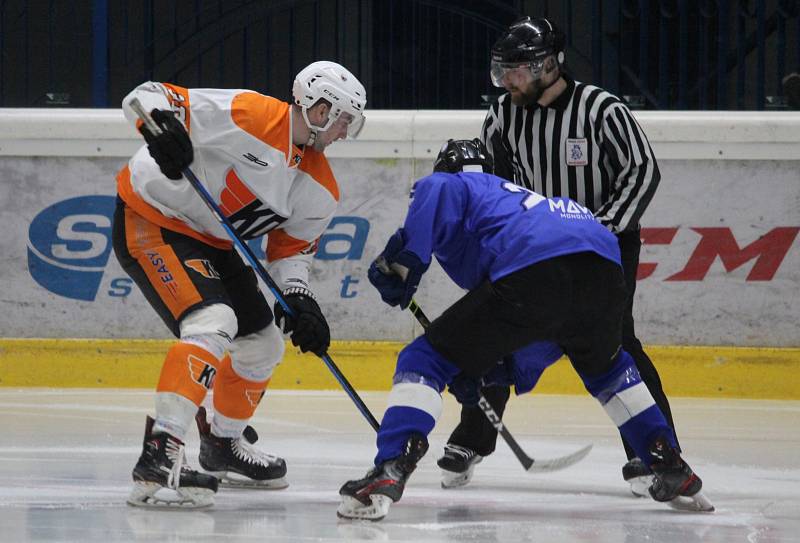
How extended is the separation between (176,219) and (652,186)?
4.17ft

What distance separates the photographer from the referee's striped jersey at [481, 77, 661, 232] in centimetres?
385

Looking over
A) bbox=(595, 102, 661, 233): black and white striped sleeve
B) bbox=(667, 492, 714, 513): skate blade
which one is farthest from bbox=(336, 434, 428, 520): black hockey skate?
bbox=(595, 102, 661, 233): black and white striped sleeve

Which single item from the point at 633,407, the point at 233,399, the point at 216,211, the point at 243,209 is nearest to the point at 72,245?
the point at 233,399

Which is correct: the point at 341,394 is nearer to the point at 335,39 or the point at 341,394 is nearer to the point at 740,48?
the point at 335,39

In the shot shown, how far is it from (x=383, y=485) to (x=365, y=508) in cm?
9

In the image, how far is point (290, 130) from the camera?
3.60m

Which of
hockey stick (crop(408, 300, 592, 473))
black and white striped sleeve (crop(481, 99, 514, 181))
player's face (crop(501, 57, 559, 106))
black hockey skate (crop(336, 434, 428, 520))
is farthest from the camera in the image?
black and white striped sleeve (crop(481, 99, 514, 181))

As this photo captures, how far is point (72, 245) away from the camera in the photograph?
585 cm

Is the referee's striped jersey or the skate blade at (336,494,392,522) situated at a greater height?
the referee's striped jersey

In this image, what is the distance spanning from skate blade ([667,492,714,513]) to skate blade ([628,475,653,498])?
0.17 meters

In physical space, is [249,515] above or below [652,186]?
below

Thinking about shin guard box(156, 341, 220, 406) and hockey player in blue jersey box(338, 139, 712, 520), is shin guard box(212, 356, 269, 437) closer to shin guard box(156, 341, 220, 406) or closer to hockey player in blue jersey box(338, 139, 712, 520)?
shin guard box(156, 341, 220, 406)

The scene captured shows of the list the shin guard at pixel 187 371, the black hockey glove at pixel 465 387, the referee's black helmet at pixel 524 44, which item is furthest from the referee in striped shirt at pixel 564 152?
the shin guard at pixel 187 371

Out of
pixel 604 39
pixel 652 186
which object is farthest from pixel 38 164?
pixel 652 186
